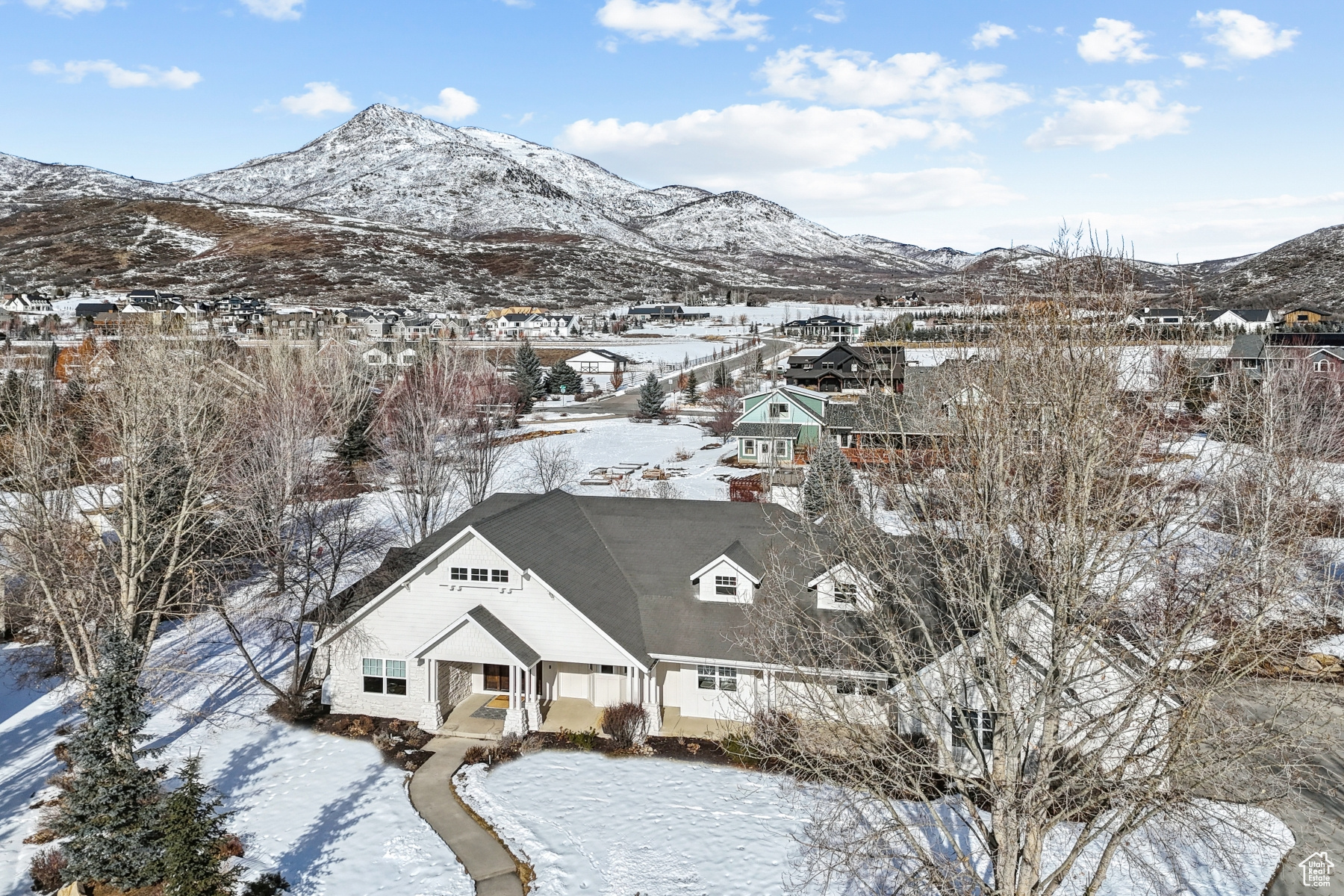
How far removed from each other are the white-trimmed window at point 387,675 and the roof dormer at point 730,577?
8.64 metres

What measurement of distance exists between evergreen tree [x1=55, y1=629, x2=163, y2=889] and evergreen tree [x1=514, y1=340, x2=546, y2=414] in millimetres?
59734

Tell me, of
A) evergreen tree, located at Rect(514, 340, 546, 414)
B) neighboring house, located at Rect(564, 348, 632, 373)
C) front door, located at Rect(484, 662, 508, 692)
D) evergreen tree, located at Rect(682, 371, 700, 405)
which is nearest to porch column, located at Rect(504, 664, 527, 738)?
front door, located at Rect(484, 662, 508, 692)

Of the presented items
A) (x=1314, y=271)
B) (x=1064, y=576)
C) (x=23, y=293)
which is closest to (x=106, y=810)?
(x=1064, y=576)

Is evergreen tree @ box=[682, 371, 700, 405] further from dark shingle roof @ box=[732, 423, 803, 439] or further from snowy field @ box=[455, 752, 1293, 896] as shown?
snowy field @ box=[455, 752, 1293, 896]

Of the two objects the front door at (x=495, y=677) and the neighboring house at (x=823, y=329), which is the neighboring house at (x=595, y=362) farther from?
the front door at (x=495, y=677)

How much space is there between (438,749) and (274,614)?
1140cm

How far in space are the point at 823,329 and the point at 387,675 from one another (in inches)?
5004

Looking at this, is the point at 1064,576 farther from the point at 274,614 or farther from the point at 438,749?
the point at 274,614

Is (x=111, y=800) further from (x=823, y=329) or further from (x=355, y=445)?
(x=823, y=329)

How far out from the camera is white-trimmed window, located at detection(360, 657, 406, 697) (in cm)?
2233

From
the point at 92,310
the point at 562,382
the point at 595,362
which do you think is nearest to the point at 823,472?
the point at 562,382

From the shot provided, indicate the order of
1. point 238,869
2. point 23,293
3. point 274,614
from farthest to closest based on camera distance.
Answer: point 23,293 → point 274,614 → point 238,869

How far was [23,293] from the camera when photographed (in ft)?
495

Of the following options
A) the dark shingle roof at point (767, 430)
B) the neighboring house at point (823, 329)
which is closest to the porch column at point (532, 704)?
the dark shingle roof at point (767, 430)
